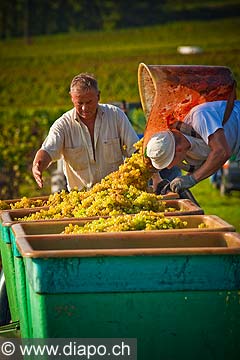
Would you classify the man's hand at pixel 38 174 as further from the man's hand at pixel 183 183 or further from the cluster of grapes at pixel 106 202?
the man's hand at pixel 183 183

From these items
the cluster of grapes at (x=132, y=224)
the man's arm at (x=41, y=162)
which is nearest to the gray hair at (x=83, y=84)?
the man's arm at (x=41, y=162)

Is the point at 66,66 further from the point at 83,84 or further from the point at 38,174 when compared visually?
the point at 38,174

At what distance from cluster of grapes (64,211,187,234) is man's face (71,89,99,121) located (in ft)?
9.38

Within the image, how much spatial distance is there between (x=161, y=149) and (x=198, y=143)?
435 mm

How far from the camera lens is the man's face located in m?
8.87

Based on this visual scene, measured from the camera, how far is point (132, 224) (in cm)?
593

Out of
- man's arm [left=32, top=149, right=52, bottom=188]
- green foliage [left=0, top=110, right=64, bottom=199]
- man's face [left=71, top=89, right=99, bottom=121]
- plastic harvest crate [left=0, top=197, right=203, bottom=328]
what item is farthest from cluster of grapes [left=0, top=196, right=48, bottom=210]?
green foliage [left=0, top=110, right=64, bottom=199]

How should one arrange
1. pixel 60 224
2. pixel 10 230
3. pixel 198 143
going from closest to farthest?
pixel 60 224
pixel 10 230
pixel 198 143

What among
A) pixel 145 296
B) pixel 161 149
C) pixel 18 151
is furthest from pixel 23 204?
pixel 18 151

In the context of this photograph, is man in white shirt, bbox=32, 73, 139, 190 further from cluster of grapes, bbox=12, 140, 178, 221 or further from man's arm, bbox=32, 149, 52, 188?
cluster of grapes, bbox=12, 140, 178, 221

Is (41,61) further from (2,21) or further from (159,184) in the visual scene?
(159,184)

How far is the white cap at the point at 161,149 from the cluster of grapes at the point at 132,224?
1.59 meters

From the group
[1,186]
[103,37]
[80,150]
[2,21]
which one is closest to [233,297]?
[80,150]

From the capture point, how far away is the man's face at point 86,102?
349 inches
